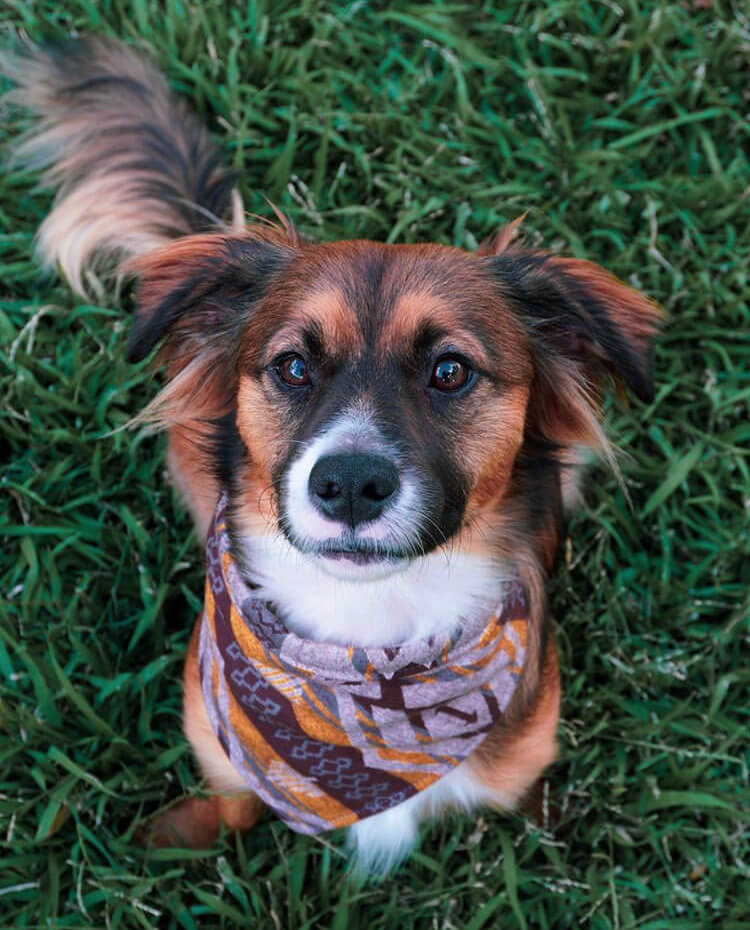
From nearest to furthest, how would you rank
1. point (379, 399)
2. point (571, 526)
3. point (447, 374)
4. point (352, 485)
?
point (352, 485), point (379, 399), point (447, 374), point (571, 526)

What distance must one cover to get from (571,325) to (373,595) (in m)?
0.91

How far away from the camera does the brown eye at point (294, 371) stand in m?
2.44

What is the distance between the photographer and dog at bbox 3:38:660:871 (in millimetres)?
2342

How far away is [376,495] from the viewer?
7.16 feet

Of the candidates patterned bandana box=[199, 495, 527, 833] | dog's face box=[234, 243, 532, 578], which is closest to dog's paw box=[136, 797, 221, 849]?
patterned bandana box=[199, 495, 527, 833]

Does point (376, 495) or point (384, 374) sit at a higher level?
point (384, 374)

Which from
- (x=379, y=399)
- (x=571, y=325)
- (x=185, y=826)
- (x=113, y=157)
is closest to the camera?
(x=379, y=399)

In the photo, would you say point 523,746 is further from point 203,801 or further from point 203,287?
point 203,287

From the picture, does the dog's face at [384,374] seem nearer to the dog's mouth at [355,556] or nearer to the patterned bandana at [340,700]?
the dog's mouth at [355,556]

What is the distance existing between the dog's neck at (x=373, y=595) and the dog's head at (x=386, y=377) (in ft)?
0.23

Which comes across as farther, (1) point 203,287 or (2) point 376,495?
(1) point 203,287

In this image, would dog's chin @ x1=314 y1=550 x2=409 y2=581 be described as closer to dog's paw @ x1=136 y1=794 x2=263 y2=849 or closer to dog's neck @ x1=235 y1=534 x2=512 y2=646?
dog's neck @ x1=235 y1=534 x2=512 y2=646

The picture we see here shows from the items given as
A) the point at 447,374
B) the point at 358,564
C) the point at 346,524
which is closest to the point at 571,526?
the point at 447,374

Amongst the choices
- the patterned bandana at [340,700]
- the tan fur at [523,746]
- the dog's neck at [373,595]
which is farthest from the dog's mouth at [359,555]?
the tan fur at [523,746]
